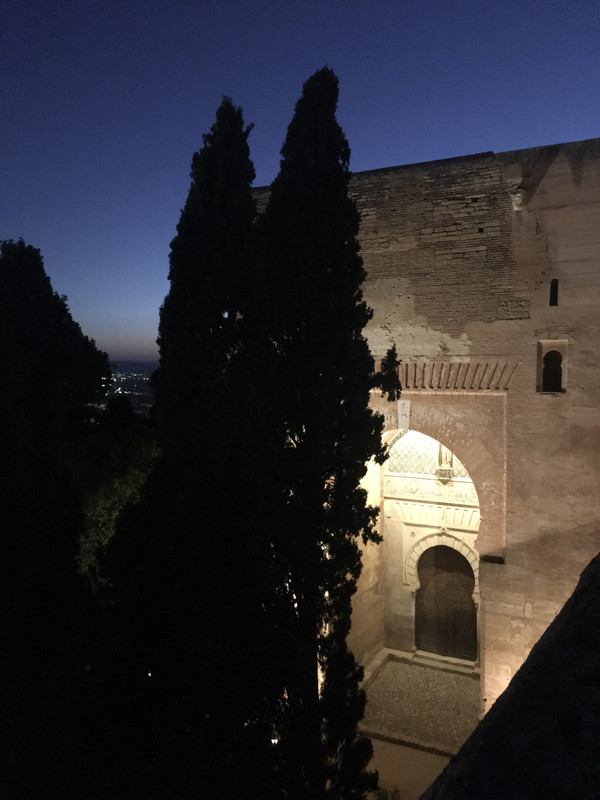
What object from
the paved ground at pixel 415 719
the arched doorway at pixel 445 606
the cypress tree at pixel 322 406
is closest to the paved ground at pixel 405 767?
the paved ground at pixel 415 719

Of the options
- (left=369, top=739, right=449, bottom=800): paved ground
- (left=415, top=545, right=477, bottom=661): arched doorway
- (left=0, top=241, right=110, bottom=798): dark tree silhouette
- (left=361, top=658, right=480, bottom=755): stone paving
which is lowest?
(left=369, top=739, right=449, bottom=800): paved ground

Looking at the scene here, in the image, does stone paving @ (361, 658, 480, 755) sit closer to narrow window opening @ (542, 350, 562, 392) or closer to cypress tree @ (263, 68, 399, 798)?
cypress tree @ (263, 68, 399, 798)

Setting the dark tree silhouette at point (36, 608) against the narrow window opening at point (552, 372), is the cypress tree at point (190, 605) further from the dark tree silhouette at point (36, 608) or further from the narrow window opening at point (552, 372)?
the narrow window opening at point (552, 372)

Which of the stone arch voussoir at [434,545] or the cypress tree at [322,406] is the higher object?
the cypress tree at [322,406]

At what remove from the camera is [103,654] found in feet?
11.5

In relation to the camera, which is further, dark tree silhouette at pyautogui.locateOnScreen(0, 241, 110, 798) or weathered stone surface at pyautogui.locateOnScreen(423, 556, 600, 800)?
dark tree silhouette at pyautogui.locateOnScreen(0, 241, 110, 798)

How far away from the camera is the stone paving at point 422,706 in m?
7.38

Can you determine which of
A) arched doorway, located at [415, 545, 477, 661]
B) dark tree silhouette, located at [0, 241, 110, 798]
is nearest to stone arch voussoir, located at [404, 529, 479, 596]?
arched doorway, located at [415, 545, 477, 661]

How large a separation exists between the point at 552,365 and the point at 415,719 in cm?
493

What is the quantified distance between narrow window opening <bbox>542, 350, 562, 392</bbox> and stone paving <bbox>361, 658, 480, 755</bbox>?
4.33m

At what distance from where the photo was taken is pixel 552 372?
6.32 m

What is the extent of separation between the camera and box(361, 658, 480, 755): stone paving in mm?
7383

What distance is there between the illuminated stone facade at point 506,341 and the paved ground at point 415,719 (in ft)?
4.19

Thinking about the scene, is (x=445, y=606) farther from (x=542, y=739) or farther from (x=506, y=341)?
(x=542, y=739)
